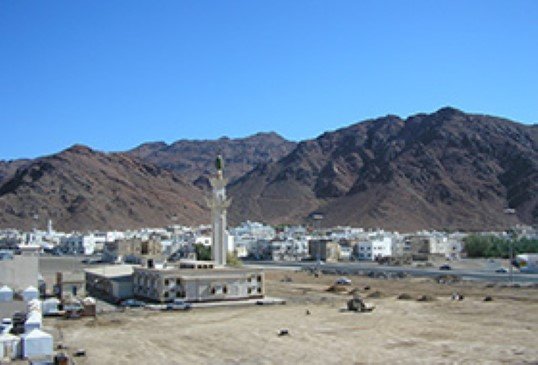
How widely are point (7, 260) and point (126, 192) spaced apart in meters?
130

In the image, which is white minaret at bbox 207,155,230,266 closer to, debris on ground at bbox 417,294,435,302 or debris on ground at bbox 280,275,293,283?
debris on ground at bbox 280,275,293,283

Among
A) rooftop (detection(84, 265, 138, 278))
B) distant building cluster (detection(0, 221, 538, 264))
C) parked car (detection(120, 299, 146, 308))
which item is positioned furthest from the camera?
distant building cluster (detection(0, 221, 538, 264))

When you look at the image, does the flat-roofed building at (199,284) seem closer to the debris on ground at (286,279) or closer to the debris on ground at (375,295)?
the debris on ground at (375,295)

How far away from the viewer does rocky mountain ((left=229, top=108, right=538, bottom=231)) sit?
5979 inches

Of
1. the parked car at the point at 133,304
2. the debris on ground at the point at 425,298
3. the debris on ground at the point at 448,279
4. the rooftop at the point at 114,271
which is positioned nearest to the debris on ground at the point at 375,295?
the debris on ground at the point at 425,298

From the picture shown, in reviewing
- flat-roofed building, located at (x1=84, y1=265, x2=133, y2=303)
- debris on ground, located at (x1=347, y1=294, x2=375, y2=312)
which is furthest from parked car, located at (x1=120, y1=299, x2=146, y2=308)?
debris on ground, located at (x1=347, y1=294, x2=375, y2=312)

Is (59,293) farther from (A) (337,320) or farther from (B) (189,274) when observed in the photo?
(A) (337,320)

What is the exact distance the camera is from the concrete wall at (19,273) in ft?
136

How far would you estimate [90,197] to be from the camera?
157m

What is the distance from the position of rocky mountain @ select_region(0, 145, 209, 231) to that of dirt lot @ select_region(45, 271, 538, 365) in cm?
11393

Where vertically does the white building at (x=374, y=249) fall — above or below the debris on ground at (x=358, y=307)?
above

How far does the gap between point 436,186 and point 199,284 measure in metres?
130

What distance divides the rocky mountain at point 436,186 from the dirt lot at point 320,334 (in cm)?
10774

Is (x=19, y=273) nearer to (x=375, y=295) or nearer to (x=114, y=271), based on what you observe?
(x=114, y=271)
